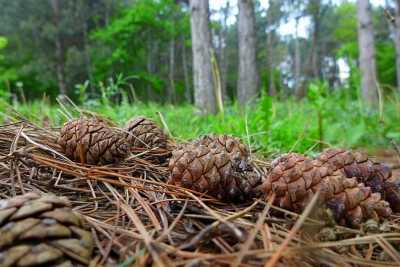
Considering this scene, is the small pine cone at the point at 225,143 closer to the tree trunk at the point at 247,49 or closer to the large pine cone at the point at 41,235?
the large pine cone at the point at 41,235

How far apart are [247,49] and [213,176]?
7.80 meters

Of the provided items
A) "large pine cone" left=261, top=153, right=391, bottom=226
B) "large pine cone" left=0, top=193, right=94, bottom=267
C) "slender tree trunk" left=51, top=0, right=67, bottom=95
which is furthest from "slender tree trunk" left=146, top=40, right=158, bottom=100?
"large pine cone" left=0, top=193, right=94, bottom=267

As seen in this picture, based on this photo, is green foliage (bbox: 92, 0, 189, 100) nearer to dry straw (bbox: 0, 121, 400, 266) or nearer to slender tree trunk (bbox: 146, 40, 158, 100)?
slender tree trunk (bbox: 146, 40, 158, 100)

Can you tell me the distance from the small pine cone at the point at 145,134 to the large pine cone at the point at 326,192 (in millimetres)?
675

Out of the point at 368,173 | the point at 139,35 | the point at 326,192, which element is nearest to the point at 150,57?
the point at 139,35

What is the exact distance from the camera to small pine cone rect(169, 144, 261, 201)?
1083 millimetres

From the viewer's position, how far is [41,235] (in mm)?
701

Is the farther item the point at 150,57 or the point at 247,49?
the point at 150,57

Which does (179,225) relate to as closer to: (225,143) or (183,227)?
(183,227)

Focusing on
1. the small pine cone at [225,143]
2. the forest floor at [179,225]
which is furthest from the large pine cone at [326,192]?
the small pine cone at [225,143]

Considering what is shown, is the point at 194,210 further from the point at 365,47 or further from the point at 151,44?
the point at 151,44

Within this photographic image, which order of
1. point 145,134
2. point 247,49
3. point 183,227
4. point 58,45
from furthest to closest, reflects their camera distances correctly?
1. point 58,45
2. point 247,49
3. point 145,134
4. point 183,227

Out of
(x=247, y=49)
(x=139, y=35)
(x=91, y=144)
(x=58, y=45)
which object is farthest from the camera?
(x=139, y=35)

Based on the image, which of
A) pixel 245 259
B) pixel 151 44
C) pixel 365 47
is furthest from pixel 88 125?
pixel 151 44
